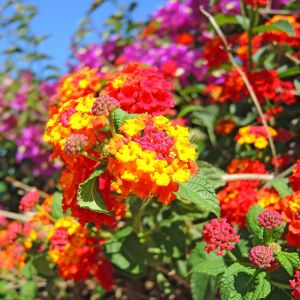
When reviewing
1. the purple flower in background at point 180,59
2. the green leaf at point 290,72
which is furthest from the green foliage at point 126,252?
the purple flower in background at point 180,59

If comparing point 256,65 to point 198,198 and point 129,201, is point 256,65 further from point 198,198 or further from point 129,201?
point 198,198

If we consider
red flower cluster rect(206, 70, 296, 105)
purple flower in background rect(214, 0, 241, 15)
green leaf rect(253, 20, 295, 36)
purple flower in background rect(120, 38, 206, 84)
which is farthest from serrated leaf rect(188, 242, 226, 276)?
purple flower in background rect(214, 0, 241, 15)

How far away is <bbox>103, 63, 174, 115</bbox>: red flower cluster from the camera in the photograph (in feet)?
4.40

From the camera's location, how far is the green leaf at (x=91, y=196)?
1.12 metres

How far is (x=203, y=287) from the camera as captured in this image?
1571mm

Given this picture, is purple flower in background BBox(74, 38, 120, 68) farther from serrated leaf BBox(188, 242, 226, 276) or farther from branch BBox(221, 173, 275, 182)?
serrated leaf BBox(188, 242, 226, 276)

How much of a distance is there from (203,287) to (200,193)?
517 mm

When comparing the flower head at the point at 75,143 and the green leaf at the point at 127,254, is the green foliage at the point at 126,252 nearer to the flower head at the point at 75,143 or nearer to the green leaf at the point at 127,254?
the green leaf at the point at 127,254

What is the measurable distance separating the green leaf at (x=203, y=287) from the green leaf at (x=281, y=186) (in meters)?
0.36

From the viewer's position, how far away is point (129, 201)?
1.56m

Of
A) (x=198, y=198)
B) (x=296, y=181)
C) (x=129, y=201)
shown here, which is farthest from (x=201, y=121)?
(x=198, y=198)

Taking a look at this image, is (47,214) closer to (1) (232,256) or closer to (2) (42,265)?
(2) (42,265)

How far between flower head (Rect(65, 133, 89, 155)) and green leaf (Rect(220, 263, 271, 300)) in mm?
478

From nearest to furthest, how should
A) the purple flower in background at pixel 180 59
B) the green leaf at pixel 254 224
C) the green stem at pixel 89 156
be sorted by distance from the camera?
the green stem at pixel 89 156
the green leaf at pixel 254 224
the purple flower in background at pixel 180 59
